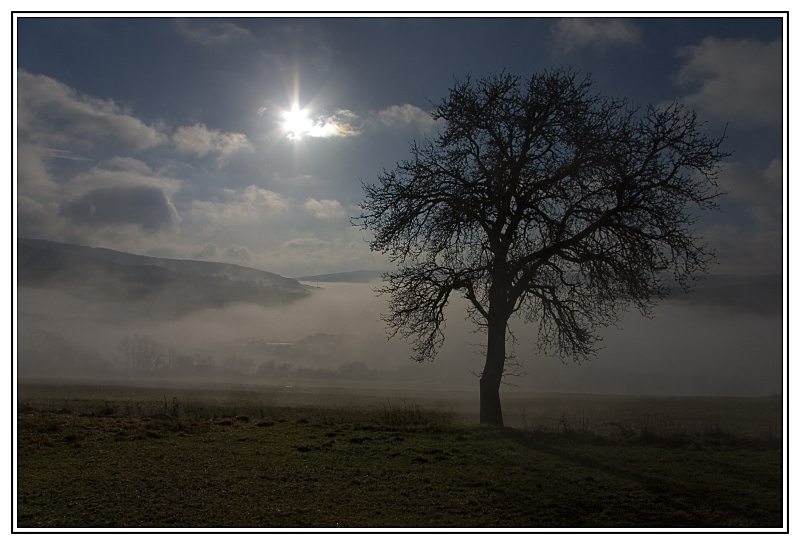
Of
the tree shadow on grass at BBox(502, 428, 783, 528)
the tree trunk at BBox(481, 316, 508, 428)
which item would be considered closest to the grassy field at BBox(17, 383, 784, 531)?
the tree shadow on grass at BBox(502, 428, 783, 528)

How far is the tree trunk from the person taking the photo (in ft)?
54.4

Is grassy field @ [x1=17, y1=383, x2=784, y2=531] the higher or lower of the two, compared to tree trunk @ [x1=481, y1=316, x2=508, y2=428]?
lower

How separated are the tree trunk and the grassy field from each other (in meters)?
0.98

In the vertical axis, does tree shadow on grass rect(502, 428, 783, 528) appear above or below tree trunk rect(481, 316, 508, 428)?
below

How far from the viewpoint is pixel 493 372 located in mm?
16672

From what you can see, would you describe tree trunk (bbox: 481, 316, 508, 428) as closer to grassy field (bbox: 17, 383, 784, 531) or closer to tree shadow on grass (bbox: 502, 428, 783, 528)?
grassy field (bbox: 17, 383, 784, 531)

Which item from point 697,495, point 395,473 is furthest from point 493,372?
point 697,495

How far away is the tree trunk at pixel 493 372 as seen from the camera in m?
16.6

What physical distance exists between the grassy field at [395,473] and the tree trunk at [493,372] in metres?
0.98

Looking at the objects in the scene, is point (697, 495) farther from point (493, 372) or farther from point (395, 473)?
point (493, 372)

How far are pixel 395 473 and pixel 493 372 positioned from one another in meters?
6.87

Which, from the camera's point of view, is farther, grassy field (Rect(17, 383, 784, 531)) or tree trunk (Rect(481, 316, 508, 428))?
tree trunk (Rect(481, 316, 508, 428))

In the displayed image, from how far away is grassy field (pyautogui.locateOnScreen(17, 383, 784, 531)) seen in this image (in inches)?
319

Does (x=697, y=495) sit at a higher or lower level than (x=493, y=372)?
lower
